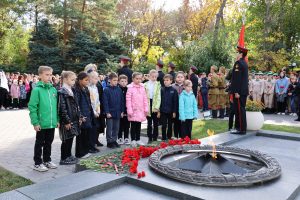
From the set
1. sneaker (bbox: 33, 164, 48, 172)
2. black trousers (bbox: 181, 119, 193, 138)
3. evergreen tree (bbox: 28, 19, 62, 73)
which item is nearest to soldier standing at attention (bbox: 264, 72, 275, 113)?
black trousers (bbox: 181, 119, 193, 138)

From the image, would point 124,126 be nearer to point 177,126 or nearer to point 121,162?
point 177,126

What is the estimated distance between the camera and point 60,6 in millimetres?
29672

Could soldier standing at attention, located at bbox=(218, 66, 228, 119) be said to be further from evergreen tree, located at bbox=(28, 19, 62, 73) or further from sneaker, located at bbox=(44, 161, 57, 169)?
evergreen tree, located at bbox=(28, 19, 62, 73)

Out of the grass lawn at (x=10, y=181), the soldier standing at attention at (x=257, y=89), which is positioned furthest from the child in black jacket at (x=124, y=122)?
A: the soldier standing at attention at (x=257, y=89)

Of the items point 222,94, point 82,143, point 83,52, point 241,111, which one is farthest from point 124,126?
point 83,52

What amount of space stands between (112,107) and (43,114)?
73.5 inches

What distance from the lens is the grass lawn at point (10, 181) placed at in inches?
181

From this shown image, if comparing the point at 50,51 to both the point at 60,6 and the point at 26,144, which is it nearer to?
the point at 60,6

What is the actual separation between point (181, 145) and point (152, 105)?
7.26 feet

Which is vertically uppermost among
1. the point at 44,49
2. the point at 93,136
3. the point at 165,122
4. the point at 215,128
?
the point at 44,49

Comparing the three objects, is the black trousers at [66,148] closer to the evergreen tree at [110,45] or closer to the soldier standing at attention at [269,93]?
the soldier standing at attention at [269,93]

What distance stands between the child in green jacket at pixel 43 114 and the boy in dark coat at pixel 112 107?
1.51m

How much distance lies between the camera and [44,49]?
96.7 feet

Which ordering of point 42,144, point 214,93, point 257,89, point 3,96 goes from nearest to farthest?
1. point 42,144
2. point 214,93
3. point 257,89
4. point 3,96
